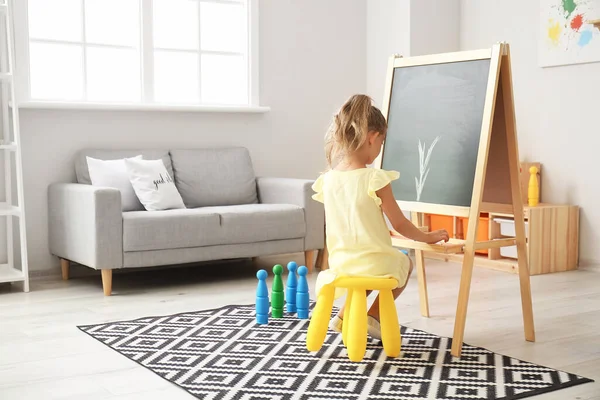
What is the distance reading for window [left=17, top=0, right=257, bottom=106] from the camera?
15.4 feet

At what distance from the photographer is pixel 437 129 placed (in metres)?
3.31

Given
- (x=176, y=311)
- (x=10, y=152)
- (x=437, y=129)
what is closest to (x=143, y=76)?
(x=10, y=152)

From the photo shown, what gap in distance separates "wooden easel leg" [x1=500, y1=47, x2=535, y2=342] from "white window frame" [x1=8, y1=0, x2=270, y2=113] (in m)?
2.51

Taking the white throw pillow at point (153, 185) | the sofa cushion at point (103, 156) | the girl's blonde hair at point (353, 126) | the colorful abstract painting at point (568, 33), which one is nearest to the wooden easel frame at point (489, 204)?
the girl's blonde hair at point (353, 126)

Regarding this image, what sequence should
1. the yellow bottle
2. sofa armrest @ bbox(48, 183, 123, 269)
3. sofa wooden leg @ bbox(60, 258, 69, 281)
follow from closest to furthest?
1. sofa armrest @ bbox(48, 183, 123, 269)
2. sofa wooden leg @ bbox(60, 258, 69, 281)
3. the yellow bottle

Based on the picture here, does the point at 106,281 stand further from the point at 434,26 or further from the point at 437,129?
the point at 434,26

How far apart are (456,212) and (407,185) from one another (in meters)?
0.33

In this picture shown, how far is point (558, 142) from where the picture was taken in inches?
202

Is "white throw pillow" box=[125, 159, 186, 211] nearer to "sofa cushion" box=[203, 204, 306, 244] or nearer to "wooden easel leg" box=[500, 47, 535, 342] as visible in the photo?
"sofa cushion" box=[203, 204, 306, 244]

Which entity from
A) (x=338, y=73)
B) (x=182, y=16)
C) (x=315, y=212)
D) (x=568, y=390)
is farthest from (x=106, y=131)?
(x=568, y=390)

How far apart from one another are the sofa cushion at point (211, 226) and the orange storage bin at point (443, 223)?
120 cm

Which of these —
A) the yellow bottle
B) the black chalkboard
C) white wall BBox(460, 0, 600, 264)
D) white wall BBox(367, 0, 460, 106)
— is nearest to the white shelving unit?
the black chalkboard

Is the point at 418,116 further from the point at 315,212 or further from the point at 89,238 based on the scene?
the point at 89,238

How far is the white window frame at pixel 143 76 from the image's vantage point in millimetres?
4547
